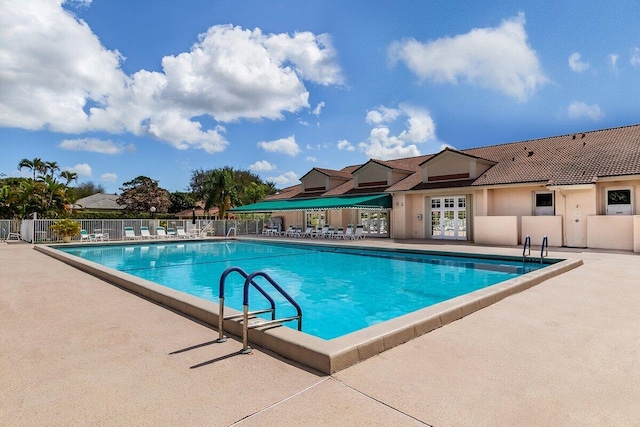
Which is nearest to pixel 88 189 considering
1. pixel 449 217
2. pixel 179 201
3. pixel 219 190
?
pixel 179 201

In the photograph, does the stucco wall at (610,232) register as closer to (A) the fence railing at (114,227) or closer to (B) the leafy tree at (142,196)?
(A) the fence railing at (114,227)

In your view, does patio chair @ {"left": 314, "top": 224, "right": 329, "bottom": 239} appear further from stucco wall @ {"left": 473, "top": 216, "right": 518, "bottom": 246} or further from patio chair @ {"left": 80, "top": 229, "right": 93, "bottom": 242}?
patio chair @ {"left": 80, "top": 229, "right": 93, "bottom": 242}

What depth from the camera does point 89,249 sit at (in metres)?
26.6

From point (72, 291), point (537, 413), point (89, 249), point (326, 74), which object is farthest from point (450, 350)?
point (89, 249)

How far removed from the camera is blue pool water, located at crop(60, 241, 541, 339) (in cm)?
1062

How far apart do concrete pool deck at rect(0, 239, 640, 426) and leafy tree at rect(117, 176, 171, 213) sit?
59898 mm

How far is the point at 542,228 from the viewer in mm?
22609

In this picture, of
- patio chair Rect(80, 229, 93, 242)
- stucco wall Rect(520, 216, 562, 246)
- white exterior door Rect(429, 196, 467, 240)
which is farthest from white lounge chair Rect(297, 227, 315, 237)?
patio chair Rect(80, 229, 93, 242)

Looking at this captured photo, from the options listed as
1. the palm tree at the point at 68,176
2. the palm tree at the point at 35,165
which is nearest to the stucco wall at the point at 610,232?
the palm tree at the point at 68,176

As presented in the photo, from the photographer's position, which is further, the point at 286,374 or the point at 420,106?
the point at 420,106

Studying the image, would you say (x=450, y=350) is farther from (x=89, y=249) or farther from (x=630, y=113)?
(x=630, y=113)

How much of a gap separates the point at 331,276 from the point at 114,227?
25.3 meters

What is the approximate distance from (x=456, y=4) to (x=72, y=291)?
71.5 feet

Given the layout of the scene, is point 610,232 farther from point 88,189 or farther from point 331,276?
point 88,189
